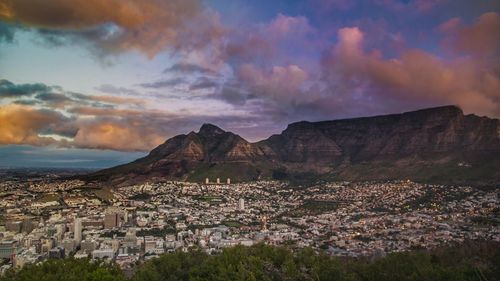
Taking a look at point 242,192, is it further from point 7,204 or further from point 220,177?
point 7,204

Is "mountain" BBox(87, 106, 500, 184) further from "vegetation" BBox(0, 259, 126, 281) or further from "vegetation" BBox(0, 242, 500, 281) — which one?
"vegetation" BBox(0, 259, 126, 281)

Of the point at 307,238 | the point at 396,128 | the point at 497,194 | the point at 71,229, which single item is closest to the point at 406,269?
the point at 307,238

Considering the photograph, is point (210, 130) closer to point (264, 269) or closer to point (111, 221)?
point (111, 221)

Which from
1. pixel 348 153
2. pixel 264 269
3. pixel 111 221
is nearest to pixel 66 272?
pixel 264 269

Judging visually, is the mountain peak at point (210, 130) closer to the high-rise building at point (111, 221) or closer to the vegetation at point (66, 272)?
the high-rise building at point (111, 221)

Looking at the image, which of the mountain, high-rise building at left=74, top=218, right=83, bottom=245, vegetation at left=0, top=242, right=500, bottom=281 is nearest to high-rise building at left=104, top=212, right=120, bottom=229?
high-rise building at left=74, top=218, right=83, bottom=245

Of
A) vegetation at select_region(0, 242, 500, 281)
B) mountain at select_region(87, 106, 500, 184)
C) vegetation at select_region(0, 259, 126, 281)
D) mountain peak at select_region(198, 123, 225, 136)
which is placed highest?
mountain peak at select_region(198, 123, 225, 136)

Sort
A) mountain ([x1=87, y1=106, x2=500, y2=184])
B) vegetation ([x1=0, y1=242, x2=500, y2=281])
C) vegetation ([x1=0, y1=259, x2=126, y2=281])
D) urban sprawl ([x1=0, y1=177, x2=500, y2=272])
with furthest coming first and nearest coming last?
1. mountain ([x1=87, y1=106, x2=500, y2=184])
2. urban sprawl ([x1=0, y1=177, x2=500, y2=272])
3. vegetation ([x1=0, y1=242, x2=500, y2=281])
4. vegetation ([x1=0, y1=259, x2=126, y2=281])
